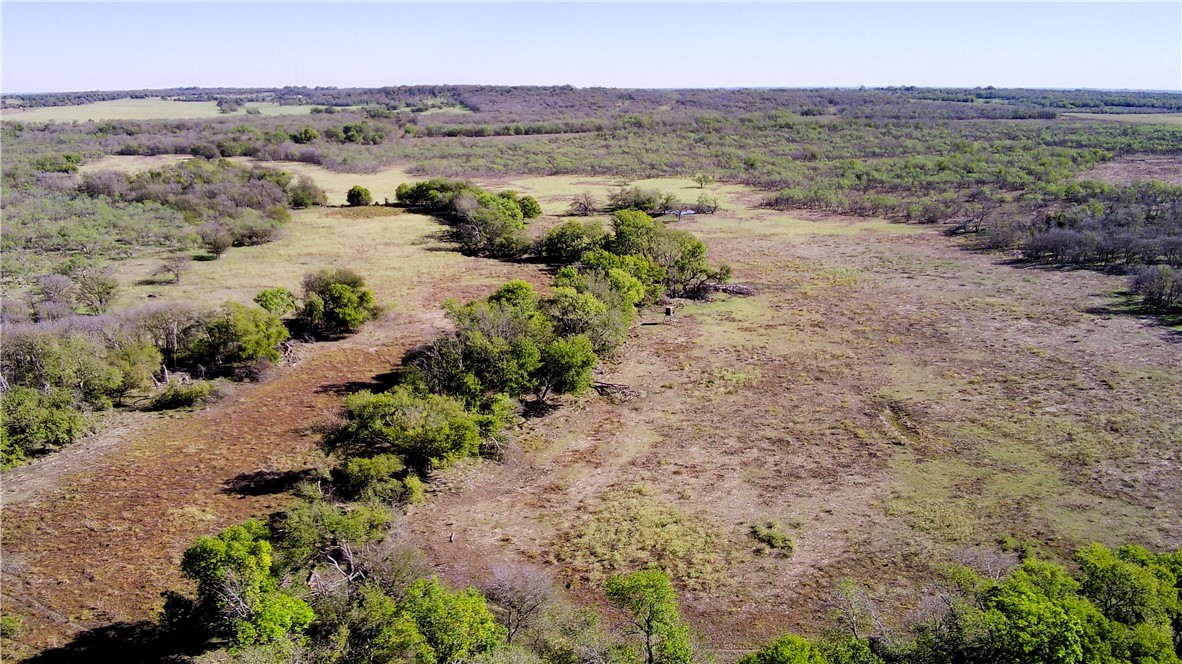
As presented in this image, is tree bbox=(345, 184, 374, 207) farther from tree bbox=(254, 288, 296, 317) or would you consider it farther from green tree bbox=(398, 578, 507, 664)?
green tree bbox=(398, 578, 507, 664)

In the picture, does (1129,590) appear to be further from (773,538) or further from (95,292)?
(95,292)

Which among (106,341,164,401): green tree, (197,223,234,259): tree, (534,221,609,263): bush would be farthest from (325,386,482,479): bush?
(197,223,234,259): tree

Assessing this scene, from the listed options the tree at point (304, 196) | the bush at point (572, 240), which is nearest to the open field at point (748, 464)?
the bush at point (572, 240)

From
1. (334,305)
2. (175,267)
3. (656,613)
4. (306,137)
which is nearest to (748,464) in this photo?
(656,613)

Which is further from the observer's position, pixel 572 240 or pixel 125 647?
pixel 572 240

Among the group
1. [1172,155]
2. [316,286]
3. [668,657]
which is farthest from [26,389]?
[1172,155]

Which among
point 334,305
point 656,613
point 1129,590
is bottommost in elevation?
point 656,613

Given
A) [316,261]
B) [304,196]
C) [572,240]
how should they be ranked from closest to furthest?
[316,261] → [572,240] → [304,196]
